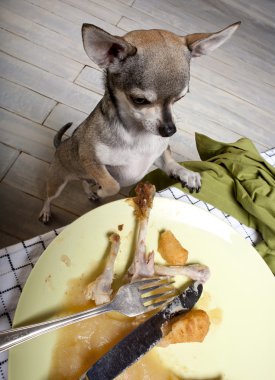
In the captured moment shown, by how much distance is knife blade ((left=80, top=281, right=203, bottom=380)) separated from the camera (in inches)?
25.3

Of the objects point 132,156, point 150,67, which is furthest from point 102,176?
point 150,67

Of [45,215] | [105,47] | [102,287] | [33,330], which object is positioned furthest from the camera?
[45,215]

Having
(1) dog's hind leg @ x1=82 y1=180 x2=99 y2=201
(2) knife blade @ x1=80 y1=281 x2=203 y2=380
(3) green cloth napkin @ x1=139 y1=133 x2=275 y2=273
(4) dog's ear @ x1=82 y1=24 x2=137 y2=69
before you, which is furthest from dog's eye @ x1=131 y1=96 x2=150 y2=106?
(1) dog's hind leg @ x1=82 y1=180 x2=99 y2=201

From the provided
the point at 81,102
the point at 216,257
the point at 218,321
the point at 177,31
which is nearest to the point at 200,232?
the point at 216,257

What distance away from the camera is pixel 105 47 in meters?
0.92

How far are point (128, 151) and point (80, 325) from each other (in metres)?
0.62

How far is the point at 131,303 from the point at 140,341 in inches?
2.9

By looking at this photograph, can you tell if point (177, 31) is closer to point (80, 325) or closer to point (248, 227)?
point (248, 227)

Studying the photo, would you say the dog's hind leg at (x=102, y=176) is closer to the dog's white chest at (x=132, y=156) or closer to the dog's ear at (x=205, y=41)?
the dog's white chest at (x=132, y=156)

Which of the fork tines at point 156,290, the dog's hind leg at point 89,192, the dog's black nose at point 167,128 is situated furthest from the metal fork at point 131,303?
the dog's hind leg at point 89,192

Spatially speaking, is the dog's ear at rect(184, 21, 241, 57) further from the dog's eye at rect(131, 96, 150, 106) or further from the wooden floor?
the wooden floor

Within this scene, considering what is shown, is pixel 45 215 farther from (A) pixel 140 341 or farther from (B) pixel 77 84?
(A) pixel 140 341

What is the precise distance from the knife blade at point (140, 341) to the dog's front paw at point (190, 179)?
32 cm

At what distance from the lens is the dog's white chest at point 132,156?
117 cm
